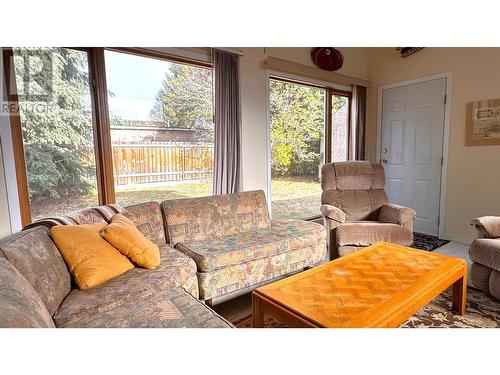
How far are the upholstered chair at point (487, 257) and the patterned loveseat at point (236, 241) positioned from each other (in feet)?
3.59

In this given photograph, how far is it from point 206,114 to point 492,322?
2788 mm

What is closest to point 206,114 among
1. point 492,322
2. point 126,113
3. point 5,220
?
point 126,113

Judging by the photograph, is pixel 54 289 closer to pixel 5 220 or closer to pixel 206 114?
pixel 5 220

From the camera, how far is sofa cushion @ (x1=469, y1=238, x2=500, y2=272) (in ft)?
5.97

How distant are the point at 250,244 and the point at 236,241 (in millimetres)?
142

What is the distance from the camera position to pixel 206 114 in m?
2.85

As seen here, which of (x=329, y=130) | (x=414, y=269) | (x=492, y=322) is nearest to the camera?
(x=414, y=269)

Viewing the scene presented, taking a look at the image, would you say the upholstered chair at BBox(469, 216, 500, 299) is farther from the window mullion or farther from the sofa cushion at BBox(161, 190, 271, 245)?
the window mullion

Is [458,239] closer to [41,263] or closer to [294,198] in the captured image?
[294,198]

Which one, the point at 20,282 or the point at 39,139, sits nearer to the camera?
the point at 20,282

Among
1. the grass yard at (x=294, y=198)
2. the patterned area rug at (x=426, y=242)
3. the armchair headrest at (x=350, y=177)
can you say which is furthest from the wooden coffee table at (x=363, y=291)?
the grass yard at (x=294, y=198)

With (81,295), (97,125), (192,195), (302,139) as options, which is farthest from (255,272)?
(302,139)

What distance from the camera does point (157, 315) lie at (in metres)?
1.11
